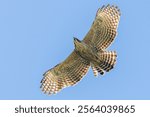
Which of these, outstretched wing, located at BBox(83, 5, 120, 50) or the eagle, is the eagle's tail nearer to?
the eagle

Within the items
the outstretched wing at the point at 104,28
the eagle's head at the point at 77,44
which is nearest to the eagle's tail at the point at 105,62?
the outstretched wing at the point at 104,28

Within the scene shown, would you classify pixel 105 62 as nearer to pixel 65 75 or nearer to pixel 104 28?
pixel 104 28

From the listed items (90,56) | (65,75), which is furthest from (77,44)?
A: (65,75)

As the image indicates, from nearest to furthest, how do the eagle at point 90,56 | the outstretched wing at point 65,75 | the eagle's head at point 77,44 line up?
the eagle's head at point 77,44, the eagle at point 90,56, the outstretched wing at point 65,75

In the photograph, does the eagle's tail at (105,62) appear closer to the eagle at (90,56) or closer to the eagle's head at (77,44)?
the eagle at (90,56)
